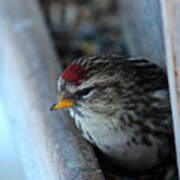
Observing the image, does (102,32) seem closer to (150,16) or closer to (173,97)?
(150,16)

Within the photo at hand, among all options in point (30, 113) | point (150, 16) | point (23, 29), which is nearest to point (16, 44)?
point (23, 29)

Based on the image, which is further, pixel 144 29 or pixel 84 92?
pixel 144 29

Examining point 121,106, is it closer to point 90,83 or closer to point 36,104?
point 90,83

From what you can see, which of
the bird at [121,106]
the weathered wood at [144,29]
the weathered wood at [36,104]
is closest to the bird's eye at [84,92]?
the bird at [121,106]

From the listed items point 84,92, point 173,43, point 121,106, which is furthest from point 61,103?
point 173,43

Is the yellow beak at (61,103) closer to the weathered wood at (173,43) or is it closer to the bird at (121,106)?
the bird at (121,106)

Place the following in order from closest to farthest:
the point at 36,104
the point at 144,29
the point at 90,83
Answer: the point at 90,83 < the point at 36,104 < the point at 144,29
